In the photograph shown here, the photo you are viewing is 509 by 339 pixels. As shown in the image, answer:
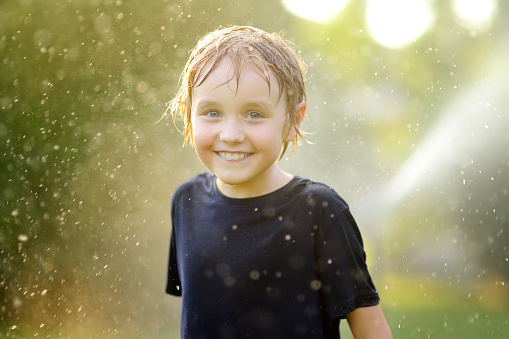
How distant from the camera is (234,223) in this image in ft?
5.17

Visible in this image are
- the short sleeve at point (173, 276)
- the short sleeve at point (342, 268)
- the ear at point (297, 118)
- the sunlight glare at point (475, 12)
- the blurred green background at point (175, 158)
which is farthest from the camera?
the sunlight glare at point (475, 12)

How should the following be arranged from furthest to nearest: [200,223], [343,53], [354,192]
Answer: [343,53] → [354,192] → [200,223]

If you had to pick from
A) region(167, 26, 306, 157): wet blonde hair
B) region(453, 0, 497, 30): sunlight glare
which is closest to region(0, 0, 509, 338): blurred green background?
region(453, 0, 497, 30): sunlight glare

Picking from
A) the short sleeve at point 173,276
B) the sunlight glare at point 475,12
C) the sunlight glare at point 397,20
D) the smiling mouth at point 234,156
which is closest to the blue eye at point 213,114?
the smiling mouth at point 234,156

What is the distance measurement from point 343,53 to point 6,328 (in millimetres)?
4045

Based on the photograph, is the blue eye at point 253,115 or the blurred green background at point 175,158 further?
the blurred green background at point 175,158

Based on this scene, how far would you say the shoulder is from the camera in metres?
1.51

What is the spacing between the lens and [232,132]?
146 centimetres

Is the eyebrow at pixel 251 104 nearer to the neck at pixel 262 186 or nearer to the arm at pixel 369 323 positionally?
the neck at pixel 262 186

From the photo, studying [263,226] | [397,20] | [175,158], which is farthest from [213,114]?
[397,20]

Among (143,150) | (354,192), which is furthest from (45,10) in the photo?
(354,192)

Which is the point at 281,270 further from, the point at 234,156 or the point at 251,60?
the point at 251,60

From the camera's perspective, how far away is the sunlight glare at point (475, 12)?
5.29m

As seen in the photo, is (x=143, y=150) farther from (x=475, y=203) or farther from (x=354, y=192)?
(x=475, y=203)
